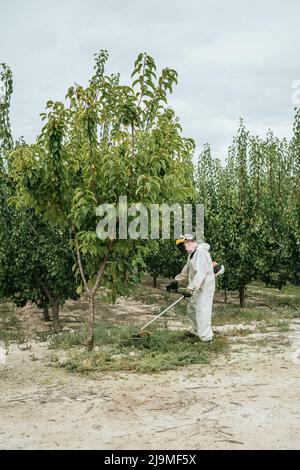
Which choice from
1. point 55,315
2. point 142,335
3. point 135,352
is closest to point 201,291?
point 142,335

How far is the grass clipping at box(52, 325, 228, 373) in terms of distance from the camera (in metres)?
7.00

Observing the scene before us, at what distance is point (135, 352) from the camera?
308 inches

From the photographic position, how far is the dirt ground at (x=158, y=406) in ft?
14.7

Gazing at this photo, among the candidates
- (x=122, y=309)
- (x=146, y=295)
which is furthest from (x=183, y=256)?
(x=122, y=309)

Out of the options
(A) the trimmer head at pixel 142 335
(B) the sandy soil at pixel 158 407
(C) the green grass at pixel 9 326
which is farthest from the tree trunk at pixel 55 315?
(B) the sandy soil at pixel 158 407

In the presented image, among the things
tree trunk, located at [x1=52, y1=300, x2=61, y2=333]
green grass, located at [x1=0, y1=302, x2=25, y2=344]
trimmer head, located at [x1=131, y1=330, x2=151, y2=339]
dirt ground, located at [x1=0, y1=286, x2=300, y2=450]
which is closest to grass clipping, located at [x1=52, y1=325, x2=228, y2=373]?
trimmer head, located at [x1=131, y1=330, x2=151, y2=339]

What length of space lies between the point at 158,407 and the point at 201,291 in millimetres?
3501

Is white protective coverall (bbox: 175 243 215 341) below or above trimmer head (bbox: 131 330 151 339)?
above

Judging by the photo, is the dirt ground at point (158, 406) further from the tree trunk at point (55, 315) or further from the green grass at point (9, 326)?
the tree trunk at point (55, 315)

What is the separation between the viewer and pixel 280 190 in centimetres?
2344

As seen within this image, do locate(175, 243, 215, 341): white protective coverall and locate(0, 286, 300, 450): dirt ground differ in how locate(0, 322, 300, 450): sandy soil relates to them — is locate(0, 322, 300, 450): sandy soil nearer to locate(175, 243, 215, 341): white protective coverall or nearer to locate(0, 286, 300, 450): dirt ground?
locate(0, 286, 300, 450): dirt ground

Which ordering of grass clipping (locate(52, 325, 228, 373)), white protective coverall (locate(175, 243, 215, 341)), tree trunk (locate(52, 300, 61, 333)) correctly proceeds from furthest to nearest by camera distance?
tree trunk (locate(52, 300, 61, 333))
white protective coverall (locate(175, 243, 215, 341))
grass clipping (locate(52, 325, 228, 373))

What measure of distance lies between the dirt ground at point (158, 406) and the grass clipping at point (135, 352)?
0.25 metres

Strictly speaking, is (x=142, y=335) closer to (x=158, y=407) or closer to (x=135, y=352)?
(x=135, y=352)
